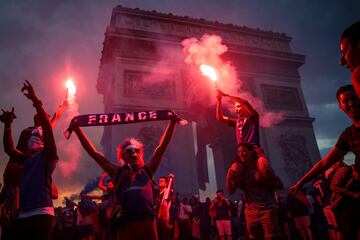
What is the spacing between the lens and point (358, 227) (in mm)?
2457

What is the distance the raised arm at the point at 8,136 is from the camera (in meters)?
2.71

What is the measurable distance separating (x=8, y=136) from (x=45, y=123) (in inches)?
28.8

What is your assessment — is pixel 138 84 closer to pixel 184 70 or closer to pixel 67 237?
pixel 184 70

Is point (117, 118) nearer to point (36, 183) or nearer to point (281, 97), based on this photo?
point (36, 183)

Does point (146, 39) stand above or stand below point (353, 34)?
above

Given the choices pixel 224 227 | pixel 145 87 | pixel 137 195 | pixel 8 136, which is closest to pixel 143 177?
pixel 137 195

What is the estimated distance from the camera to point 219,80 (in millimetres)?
17625

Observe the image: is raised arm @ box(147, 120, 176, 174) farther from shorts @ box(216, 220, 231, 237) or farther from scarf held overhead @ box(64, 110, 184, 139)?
shorts @ box(216, 220, 231, 237)

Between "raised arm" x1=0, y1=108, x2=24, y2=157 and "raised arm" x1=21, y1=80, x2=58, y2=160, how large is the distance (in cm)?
62

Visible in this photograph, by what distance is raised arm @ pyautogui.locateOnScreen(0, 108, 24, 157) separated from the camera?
8.89 ft

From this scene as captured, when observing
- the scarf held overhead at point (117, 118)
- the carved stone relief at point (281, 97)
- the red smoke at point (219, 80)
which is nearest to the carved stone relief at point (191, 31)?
the red smoke at point (219, 80)

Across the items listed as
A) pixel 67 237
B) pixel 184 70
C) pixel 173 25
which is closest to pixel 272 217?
pixel 67 237

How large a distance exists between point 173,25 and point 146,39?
277 centimetres

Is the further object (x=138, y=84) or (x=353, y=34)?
(x=138, y=84)
